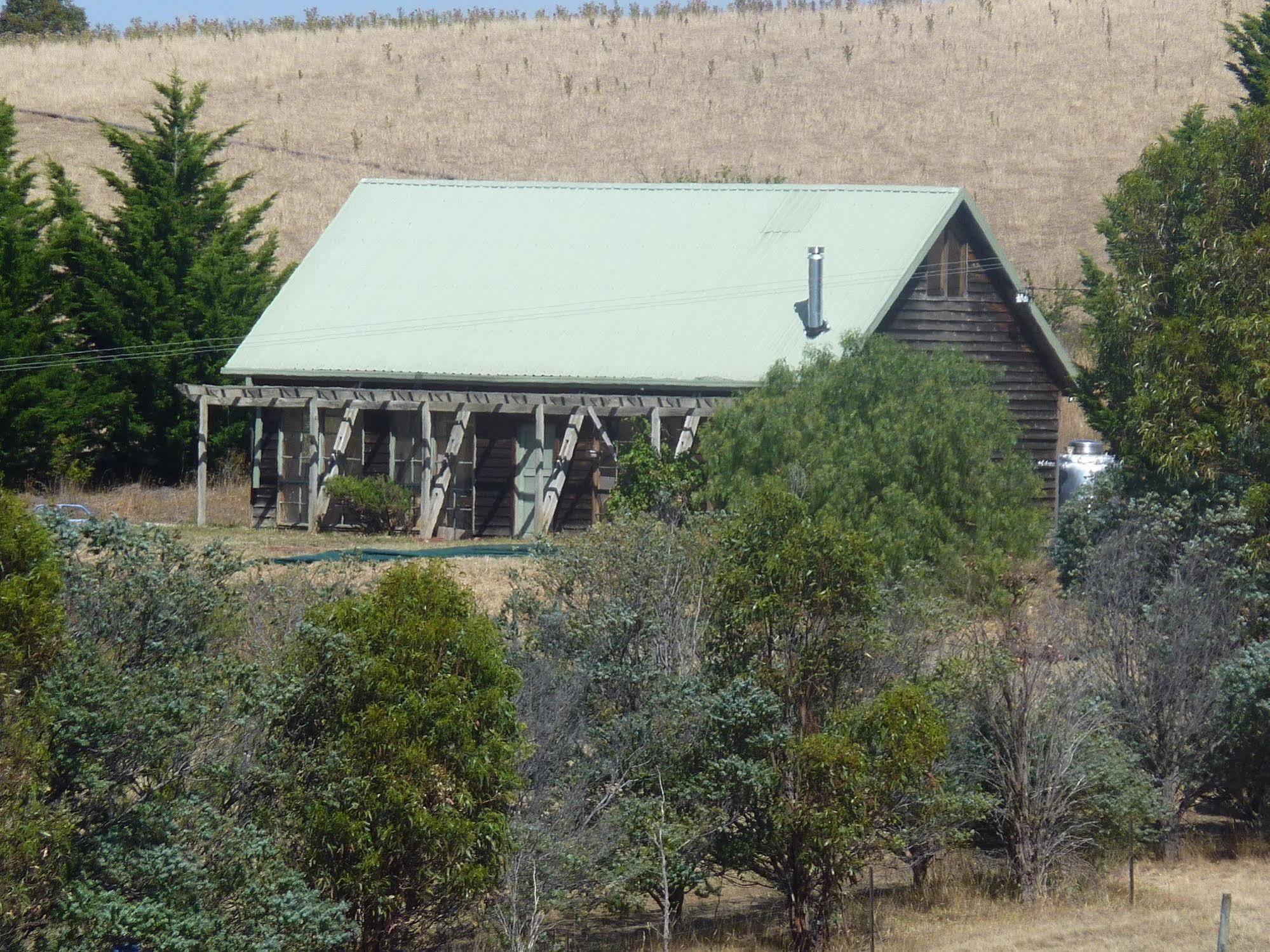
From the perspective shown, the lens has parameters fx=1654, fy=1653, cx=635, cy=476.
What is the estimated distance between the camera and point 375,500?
96.8 ft

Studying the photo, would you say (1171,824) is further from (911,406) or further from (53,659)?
(53,659)

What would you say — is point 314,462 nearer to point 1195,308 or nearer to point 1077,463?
point 1077,463

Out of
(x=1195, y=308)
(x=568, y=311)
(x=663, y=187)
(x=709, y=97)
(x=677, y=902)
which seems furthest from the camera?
(x=709, y=97)

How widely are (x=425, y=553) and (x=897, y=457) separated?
836 cm

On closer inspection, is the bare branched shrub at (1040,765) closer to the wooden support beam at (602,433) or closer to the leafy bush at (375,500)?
the wooden support beam at (602,433)

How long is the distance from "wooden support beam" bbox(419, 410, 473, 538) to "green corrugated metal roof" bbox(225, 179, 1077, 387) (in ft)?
3.87

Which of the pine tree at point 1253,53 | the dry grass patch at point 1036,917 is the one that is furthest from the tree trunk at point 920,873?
the pine tree at point 1253,53

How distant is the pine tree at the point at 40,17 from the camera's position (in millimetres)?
88812

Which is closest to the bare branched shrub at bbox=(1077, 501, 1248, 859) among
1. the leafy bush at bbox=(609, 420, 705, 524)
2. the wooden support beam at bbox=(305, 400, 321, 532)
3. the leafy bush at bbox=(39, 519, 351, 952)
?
the leafy bush at bbox=(609, 420, 705, 524)

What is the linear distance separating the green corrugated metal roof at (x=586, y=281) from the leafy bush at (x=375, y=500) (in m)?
2.10

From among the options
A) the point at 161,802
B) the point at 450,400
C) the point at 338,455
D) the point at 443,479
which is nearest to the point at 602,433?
the point at 450,400

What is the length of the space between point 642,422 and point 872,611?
48.1 ft

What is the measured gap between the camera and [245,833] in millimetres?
10930

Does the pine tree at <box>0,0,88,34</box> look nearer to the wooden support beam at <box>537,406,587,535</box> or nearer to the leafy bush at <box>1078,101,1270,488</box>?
the wooden support beam at <box>537,406,587,535</box>
